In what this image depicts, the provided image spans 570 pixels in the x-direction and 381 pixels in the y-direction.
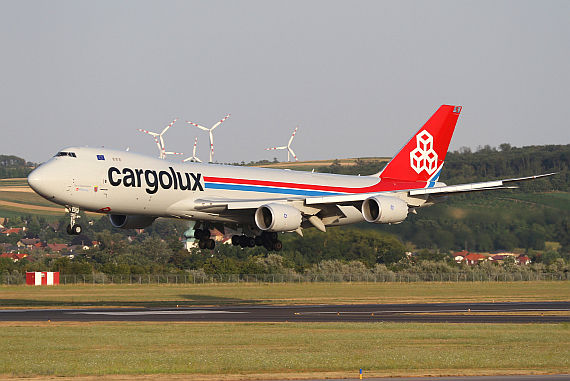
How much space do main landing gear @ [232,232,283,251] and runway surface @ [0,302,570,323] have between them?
4.07 meters

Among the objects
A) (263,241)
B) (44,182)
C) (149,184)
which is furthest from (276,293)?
(44,182)

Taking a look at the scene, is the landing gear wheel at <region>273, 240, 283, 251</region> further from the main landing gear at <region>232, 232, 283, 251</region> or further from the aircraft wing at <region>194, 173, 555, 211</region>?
the aircraft wing at <region>194, 173, 555, 211</region>

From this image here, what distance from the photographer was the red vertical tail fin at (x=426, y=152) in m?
61.9

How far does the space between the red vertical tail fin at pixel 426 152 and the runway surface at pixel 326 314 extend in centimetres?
910

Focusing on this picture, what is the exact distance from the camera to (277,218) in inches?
1967

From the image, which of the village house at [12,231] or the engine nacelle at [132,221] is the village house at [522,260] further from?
the village house at [12,231]

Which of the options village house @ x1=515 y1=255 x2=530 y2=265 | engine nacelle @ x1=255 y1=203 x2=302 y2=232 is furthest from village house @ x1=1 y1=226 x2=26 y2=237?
engine nacelle @ x1=255 y1=203 x2=302 y2=232

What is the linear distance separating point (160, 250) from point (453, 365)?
115728 millimetres

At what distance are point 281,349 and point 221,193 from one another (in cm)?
1789

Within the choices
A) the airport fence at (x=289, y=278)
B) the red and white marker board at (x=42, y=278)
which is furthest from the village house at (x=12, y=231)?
the red and white marker board at (x=42, y=278)

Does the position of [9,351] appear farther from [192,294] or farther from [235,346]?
[192,294]

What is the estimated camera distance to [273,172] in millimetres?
55125

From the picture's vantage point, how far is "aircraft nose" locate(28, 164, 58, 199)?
45.5 m

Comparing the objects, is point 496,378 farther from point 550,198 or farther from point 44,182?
point 550,198
